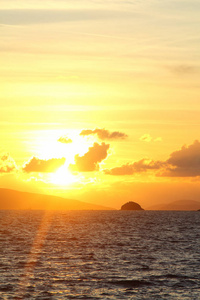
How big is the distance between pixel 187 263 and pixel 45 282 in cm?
2374

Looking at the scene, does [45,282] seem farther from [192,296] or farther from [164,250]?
[164,250]

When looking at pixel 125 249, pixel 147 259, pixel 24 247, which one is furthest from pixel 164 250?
pixel 24 247

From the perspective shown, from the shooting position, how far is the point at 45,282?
48.4 metres

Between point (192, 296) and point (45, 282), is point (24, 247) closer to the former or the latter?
point (45, 282)

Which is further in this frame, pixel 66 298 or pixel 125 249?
pixel 125 249

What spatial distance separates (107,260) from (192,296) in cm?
2409

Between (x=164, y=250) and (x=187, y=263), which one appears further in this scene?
(x=164, y=250)

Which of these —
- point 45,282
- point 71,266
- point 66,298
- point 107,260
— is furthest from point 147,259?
point 66,298

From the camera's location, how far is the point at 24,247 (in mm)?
83062

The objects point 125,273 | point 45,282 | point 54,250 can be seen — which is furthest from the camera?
point 54,250

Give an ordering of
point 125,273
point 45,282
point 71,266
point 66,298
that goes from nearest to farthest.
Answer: point 66,298
point 45,282
point 125,273
point 71,266

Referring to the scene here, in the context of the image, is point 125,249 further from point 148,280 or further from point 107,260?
point 148,280

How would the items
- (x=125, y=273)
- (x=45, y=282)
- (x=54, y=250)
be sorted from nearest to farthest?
(x=45, y=282) < (x=125, y=273) < (x=54, y=250)

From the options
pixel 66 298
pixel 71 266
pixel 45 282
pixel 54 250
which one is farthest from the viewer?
pixel 54 250
